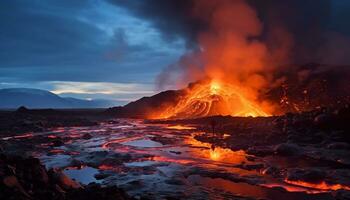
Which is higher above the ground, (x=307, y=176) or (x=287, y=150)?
(x=287, y=150)

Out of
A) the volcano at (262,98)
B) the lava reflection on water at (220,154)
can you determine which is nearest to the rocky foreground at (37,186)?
Answer: the lava reflection on water at (220,154)

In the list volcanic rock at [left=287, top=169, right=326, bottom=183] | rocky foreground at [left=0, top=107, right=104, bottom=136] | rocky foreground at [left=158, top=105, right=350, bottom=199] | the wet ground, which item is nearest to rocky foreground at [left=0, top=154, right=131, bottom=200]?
the wet ground

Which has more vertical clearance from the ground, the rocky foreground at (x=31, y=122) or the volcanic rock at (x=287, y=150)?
the rocky foreground at (x=31, y=122)

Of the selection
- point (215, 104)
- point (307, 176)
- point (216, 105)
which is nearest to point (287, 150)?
point (307, 176)

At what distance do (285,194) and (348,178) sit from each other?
12.5 feet

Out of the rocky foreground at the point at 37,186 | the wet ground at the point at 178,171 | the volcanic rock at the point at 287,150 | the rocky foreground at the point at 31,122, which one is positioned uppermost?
the rocky foreground at the point at 31,122

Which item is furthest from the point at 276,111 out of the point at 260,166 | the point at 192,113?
the point at 260,166

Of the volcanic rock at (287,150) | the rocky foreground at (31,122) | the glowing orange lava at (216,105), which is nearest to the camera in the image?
the volcanic rock at (287,150)

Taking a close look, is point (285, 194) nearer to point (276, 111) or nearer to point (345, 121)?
point (345, 121)

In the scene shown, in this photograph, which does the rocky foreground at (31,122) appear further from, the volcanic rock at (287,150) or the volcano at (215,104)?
the volcanic rock at (287,150)

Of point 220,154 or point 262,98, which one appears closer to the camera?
point 220,154

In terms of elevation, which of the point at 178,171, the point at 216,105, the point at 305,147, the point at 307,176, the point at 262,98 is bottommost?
the point at 178,171

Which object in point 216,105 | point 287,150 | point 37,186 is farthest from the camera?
point 216,105

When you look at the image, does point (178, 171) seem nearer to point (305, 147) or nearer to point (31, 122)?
point (305, 147)
